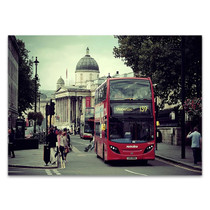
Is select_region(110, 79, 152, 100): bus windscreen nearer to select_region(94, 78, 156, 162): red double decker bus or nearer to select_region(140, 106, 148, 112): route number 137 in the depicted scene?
select_region(94, 78, 156, 162): red double decker bus

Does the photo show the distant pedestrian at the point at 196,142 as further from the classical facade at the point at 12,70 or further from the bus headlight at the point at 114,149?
the classical facade at the point at 12,70

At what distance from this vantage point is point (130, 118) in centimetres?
2111

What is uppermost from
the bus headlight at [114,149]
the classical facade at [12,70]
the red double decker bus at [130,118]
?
the classical facade at [12,70]

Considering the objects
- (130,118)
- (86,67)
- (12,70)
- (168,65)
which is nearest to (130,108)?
(130,118)

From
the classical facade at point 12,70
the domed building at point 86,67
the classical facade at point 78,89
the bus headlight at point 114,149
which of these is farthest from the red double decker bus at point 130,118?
the classical facade at point 12,70

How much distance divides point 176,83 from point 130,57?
863cm

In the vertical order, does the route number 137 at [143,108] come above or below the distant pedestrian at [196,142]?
above

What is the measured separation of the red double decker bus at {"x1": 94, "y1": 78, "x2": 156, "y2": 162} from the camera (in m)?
21.0

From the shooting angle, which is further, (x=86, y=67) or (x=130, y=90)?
(x=86, y=67)

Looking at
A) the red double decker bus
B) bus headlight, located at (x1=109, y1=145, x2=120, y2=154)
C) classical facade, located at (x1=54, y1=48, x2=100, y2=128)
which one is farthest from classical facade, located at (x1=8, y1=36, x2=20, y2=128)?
bus headlight, located at (x1=109, y1=145, x2=120, y2=154)

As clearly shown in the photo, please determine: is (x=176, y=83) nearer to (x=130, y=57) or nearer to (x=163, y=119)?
(x=130, y=57)

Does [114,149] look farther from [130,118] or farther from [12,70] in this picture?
[12,70]

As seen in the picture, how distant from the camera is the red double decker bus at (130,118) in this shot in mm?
20969
